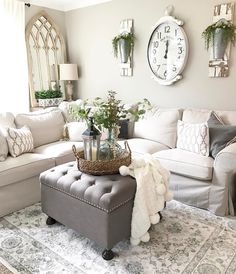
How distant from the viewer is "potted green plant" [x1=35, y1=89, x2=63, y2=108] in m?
4.25

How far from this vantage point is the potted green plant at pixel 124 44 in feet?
12.2

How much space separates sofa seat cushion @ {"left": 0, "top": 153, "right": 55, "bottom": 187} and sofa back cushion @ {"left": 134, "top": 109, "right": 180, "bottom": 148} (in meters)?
1.26

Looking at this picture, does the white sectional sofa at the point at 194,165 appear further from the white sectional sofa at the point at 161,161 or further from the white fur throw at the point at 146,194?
the white fur throw at the point at 146,194

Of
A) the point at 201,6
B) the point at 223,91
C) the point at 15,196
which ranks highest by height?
the point at 201,6

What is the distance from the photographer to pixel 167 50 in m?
3.47

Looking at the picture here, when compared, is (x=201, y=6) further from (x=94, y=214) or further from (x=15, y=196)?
(x=15, y=196)

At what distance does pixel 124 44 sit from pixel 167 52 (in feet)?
2.18

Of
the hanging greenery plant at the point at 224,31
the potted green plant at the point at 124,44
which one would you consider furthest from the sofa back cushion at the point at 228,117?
the potted green plant at the point at 124,44

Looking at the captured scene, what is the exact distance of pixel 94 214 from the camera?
1.85 m

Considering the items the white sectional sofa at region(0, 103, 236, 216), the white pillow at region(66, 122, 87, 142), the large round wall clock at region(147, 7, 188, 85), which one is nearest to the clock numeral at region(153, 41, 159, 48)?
the large round wall clock at region(147, 7, 188, 85)

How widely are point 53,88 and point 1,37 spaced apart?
113cm

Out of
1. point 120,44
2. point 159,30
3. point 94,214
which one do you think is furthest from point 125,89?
point 94,214

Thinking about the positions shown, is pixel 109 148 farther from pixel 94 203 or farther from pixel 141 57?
pixel 141 57

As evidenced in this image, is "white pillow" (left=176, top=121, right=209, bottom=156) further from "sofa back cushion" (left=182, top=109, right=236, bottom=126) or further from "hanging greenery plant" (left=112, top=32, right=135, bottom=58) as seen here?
"hanging greenery plant" (left=112, top=32, right=135, bottom=58)
